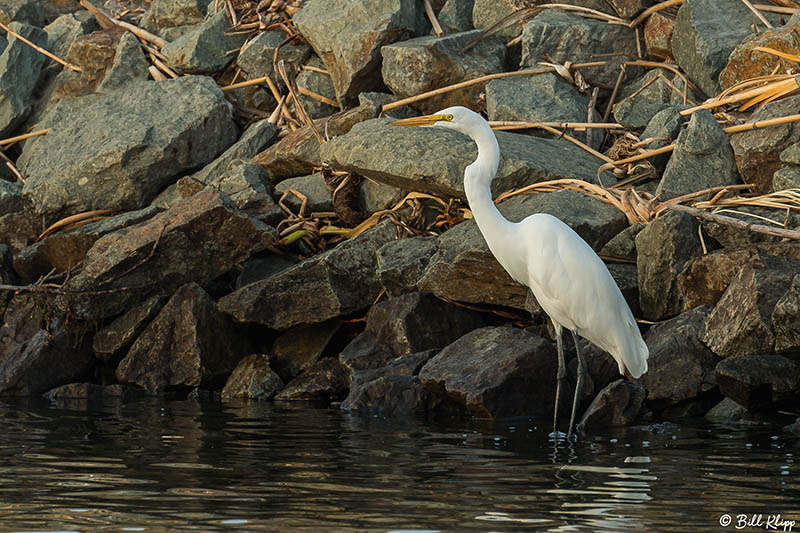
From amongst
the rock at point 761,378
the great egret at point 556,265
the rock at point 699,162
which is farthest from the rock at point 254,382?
the rock at point 761,378

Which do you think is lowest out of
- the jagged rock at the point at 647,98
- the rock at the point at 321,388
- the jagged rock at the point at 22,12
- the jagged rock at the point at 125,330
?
the rock at the point at 321,388

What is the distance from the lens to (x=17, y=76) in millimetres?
13289

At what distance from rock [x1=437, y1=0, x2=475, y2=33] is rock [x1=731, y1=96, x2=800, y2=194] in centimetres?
391

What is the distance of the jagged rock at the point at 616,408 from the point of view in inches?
276

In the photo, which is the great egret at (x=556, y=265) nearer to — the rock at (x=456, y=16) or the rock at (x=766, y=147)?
the rock at (x=766, y=147)

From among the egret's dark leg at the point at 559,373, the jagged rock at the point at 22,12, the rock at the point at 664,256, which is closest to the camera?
the egret's dark leg at the point at 559,373

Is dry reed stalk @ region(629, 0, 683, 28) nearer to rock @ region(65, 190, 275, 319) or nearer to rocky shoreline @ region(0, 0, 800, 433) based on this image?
rocky shoreline @ region(0, 0, 800, 433)

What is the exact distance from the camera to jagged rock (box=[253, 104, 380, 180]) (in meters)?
10.8

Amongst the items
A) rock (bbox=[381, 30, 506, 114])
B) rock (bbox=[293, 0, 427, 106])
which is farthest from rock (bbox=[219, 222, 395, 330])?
rock (bbox=[293, 0, 427, 106])

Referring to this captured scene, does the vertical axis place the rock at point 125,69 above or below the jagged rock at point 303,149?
above

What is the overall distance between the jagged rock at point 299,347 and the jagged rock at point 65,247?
1711 mm

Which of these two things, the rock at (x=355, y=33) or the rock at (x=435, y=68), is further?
the rock at (x=355, y=33)

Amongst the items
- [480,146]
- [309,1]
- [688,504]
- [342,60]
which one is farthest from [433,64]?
[688,504]

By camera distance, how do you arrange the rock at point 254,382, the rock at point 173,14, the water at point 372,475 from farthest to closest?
the rock at point 173,14 < the rock at point 254,382 < the water at point 372,475
